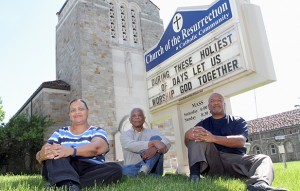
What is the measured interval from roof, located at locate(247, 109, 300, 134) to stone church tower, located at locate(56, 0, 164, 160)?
103ft

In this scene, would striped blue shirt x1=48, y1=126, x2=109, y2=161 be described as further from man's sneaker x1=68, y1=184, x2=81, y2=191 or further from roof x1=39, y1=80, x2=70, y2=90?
roof x1=39, y1=80, x2=70, y2=90

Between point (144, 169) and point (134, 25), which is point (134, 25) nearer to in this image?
point (134, 25)

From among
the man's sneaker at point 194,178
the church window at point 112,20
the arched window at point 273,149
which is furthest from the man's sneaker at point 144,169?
the arched window at point 273,149

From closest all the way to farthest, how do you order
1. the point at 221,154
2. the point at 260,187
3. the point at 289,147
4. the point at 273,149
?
the point at 260,187, the point at 221,154, the point at 289,147, the point at 273,149

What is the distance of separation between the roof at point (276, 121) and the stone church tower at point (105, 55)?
31.3 meters

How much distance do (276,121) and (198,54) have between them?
43745 millimetres

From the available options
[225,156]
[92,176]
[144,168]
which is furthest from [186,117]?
[92,176]

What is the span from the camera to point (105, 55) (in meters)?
→ 16.7

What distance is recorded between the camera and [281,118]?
45312 mm

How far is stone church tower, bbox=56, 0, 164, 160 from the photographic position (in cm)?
1573

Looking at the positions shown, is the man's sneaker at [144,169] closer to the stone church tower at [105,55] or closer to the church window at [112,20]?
the stone church tower at [105,55]

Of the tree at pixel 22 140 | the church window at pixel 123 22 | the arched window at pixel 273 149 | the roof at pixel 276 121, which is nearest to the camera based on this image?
the tree at pixel 22 140

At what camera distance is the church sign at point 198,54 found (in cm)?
527

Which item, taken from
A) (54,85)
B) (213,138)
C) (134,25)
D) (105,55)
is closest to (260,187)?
(213,138)
